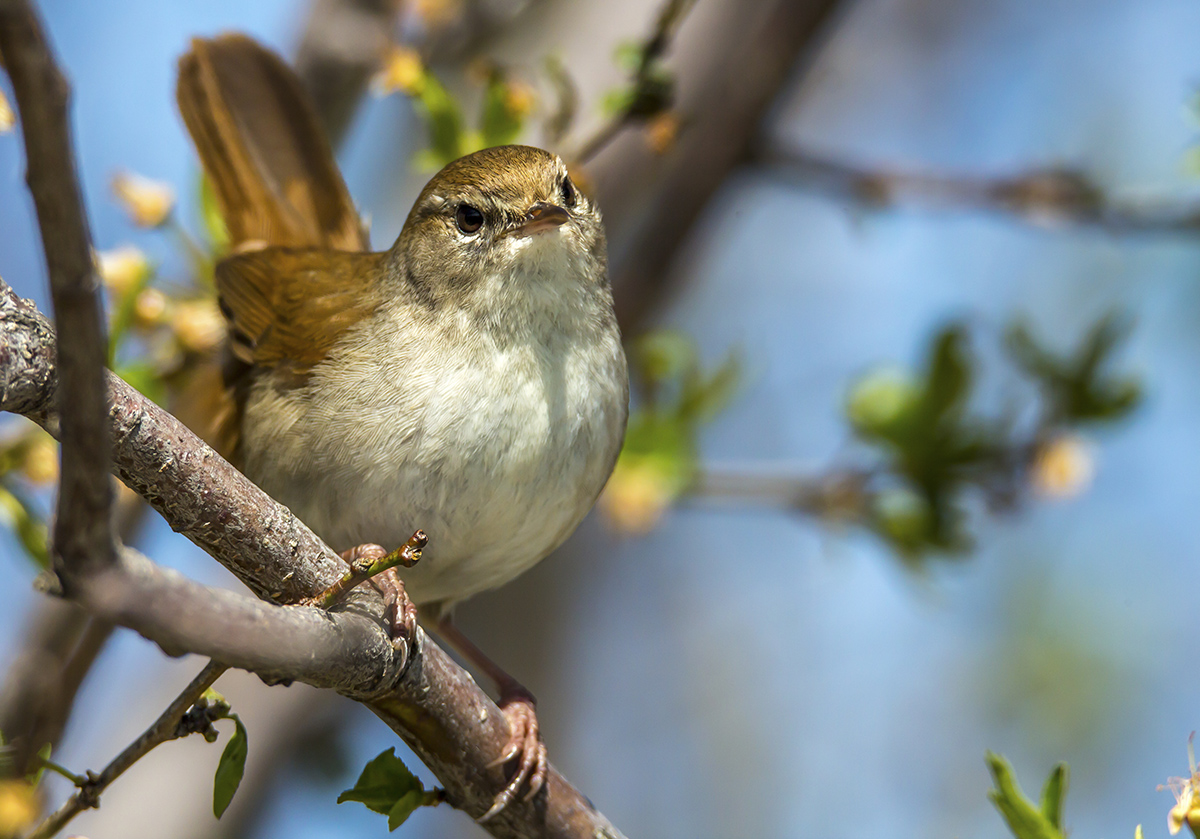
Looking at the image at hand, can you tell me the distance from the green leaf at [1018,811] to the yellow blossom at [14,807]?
60.8 inches

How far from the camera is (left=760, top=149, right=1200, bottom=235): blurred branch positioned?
372 cm

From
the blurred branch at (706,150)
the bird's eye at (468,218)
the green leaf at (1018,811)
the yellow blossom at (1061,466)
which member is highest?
the blurred branch at (706,150)

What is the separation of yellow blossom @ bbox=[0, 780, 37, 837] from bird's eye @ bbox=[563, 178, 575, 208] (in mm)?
1815

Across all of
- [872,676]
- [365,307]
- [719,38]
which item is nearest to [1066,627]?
[872,676]

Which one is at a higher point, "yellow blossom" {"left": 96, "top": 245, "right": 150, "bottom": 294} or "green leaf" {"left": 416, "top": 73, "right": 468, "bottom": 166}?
"green leaf" {"left": 416, "top": 73, "right": 468, "bottom": 166}

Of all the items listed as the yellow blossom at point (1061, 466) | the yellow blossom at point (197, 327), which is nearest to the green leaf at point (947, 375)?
the yellow blossom at point (1061, 466)

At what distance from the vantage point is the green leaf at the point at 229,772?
1873mm

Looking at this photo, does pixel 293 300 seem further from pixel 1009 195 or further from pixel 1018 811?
pixel 1009 195

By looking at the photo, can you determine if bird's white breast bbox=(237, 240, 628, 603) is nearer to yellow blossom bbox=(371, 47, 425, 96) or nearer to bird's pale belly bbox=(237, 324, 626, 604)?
bird's pale belly bbox=(237, 324, 626, 604)

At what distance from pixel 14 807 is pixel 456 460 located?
44.7 inches

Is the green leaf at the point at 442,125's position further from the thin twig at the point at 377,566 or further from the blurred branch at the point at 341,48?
the thin twig at the point at 377,566

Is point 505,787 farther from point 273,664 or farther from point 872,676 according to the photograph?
point 872,676

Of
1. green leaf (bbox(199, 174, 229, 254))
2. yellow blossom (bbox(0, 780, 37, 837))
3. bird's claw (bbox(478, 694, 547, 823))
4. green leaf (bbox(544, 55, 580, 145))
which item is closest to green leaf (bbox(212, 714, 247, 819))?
yellow blossom (bbox(0, 780, 37, 837))

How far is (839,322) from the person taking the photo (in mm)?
7137
